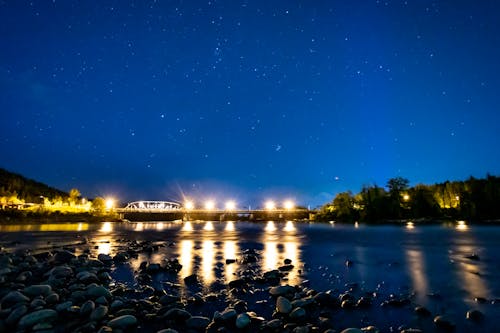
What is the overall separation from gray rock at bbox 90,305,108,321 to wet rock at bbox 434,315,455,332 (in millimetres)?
9556

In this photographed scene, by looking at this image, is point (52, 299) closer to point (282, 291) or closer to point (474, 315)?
point (282, 291)

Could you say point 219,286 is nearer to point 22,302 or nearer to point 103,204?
point 22,302

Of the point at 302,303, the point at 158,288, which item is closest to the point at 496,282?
the point at 302,303

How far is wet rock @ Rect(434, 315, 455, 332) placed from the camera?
8.48 meters

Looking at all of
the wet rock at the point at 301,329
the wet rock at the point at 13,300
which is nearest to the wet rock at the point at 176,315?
the wet rock at the point at 301,329

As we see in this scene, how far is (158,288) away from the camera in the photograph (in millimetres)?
12711

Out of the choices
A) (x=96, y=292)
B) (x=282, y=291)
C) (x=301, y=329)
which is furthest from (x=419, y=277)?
(x=96, y=292)

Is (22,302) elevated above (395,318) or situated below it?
above

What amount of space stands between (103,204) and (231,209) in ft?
243

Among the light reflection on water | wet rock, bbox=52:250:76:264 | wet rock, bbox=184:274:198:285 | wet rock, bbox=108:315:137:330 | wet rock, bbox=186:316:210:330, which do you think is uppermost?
wet rock, bbox=52:250:76:264

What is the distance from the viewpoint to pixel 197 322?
28.0 feet

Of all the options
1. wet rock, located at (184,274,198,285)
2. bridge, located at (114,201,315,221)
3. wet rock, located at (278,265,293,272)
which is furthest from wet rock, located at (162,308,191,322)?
bridge, located at (114,201,315,221)

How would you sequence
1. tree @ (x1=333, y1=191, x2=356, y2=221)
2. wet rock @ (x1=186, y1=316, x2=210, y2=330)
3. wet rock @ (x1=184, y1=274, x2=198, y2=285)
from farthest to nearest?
tree @ (x1=333, y1=191, x2=356, y2=221) → wet rock @ (x1=184, y1=274, x2=198, y2=285) → wet rock @ (x1=186, y1=316, x2=210, y2=330)

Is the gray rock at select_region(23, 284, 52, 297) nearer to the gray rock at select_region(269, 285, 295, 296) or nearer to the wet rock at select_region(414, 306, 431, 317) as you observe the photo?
the gray rock at select_region(269, 285, 295, 296)
